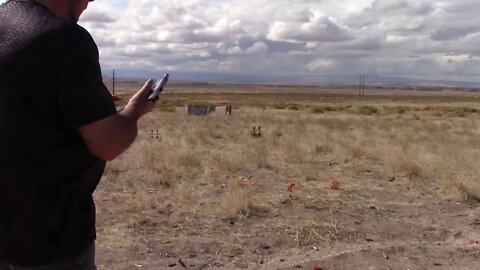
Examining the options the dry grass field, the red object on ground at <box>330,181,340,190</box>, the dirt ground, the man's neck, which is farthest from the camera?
the red object on ground at <box>330,181,340,190</box>

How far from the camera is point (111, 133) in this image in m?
1.67

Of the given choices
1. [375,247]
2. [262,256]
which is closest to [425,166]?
[375,247]

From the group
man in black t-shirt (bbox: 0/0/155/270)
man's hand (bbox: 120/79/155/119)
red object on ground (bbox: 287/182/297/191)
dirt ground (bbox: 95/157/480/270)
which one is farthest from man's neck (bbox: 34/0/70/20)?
red object on ground (bbox: 287/182/297/191)

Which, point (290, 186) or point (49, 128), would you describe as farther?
point (290, 186)

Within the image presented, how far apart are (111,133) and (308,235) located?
14.3 ft

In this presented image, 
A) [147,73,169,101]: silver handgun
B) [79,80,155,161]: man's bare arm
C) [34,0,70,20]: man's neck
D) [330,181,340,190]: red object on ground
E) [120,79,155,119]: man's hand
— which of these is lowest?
[330,181,340,190]: red object on ground

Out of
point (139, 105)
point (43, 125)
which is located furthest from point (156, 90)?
point (43, 125)

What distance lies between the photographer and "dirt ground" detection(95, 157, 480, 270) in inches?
198

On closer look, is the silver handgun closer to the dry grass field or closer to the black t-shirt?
the black t-shirt

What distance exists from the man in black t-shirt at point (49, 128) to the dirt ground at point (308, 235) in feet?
10.5

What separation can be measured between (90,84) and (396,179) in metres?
8.69

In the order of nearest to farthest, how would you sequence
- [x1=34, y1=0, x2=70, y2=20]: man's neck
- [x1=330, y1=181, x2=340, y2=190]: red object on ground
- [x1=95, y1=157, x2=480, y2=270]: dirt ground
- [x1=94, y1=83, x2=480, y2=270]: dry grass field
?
1. [x1=34, y1=0, x2=70, y2=20]: man's neck
2. [x1=95, y1=157, x2=480, y2=270]: dirt ground
3. [x1=94, y1=83, x2=480, y2=270]: dry grass field
4. [x1=330, y1=181, x2=340, y2=190]: red object on ground

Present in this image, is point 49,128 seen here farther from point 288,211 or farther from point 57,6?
point 288,211

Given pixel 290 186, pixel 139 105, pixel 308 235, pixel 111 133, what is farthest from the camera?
pixel 290 186
